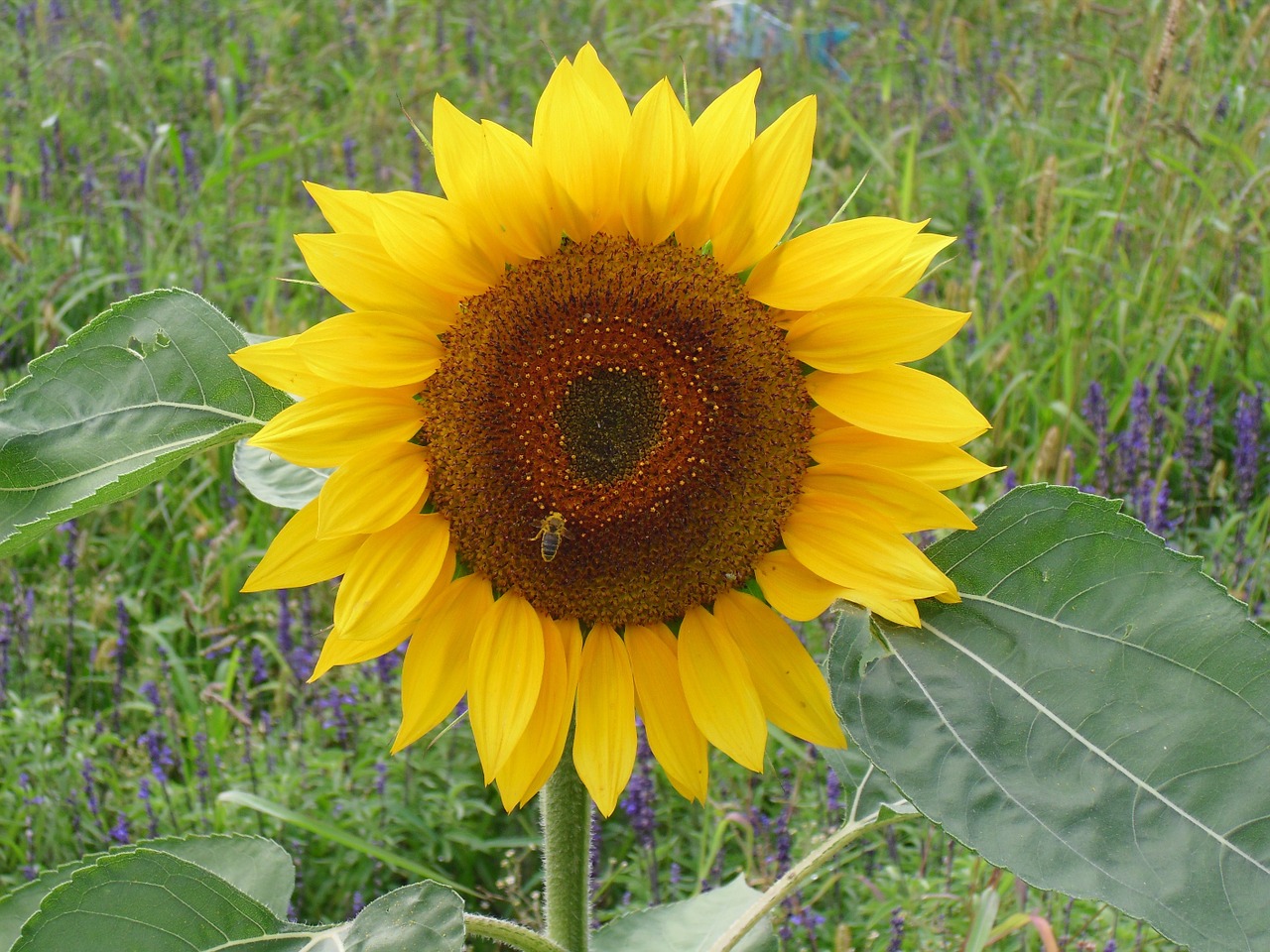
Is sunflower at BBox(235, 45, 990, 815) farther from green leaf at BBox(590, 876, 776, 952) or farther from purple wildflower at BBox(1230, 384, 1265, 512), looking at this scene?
purple wildflower at BBox(1230, 384, 1265, 512)

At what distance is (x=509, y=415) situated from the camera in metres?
1.22

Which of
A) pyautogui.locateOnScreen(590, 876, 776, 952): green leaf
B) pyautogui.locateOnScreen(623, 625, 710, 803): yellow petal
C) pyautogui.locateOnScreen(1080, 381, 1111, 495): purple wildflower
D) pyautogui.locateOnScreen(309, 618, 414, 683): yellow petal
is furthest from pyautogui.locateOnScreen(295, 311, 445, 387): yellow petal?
pyautogui.locateOnScreen(1080, 381, 1111, 495): purple wildflower

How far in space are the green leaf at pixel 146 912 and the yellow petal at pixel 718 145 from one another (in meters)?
0.72

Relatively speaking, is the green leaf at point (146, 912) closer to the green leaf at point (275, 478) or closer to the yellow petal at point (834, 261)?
the green leaf at point (275, 478)

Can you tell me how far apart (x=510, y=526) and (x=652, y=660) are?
184 mm

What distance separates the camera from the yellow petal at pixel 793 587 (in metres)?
1.17

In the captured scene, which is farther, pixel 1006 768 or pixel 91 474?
pixel 91 474

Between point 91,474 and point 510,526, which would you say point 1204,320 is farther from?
point 91,474

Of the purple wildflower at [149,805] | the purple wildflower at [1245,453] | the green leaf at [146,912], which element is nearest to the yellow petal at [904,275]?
the green leaf at [146,912]

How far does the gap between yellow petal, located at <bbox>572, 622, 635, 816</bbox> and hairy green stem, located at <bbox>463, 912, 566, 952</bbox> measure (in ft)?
0.63

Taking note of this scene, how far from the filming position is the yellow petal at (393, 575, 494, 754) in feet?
3.88

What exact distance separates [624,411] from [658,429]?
41 mm

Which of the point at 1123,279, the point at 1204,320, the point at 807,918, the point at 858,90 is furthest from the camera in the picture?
the point at 858,90

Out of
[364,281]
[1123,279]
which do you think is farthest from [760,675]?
[1123,279]
